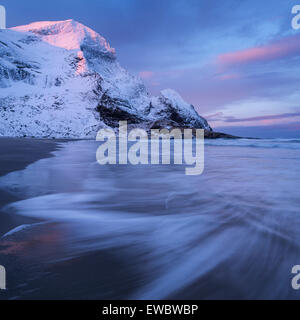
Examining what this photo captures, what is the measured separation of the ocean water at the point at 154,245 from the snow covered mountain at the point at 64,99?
22742 mm

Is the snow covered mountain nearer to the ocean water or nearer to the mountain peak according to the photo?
the mountain peak

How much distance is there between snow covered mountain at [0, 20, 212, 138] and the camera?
2403cm

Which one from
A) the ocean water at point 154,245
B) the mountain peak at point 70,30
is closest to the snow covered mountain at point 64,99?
the mountain peak at point 70,30

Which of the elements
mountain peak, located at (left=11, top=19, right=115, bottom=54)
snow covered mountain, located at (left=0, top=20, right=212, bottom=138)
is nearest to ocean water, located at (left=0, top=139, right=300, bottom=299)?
snow covered mountain, located at (left=0, top=20, right=212, bottom=138)

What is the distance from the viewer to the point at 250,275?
0.86m

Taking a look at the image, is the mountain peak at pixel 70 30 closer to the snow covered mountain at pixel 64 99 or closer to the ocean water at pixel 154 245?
the snow covered mountain at pixel 64 99

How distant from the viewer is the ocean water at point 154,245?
0.79 metres

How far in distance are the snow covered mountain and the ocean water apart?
2274 cm

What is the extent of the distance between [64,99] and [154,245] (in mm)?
28500

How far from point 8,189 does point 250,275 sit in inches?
81.1

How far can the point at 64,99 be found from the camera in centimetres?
2664

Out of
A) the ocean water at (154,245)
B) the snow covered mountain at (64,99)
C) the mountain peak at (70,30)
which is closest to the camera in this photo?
the ocean water at (154,245)
